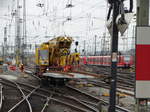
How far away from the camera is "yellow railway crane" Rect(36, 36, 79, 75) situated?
1905 cm

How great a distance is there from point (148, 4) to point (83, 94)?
40.5 ft

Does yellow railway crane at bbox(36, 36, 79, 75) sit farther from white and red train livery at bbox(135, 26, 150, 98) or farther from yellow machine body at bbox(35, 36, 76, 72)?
white and red train livery at bbox(135, 26, 150, 98)

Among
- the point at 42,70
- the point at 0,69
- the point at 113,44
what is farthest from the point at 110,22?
the point at 0,69

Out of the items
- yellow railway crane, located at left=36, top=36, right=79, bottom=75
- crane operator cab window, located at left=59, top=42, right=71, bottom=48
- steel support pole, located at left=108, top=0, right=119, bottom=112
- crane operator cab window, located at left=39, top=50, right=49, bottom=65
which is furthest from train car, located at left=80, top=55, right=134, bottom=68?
steel support pole, located at left=108, top=0, right=119, bottom=112

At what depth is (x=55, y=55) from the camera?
20.3m

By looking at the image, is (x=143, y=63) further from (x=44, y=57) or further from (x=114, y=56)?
(x=44, y=57)

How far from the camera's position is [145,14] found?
144 inches

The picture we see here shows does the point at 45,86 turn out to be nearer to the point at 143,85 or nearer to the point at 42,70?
the point at 42,70

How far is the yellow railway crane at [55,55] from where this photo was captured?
62.5 ft

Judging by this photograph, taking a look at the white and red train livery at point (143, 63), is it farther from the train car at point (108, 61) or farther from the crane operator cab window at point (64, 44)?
the train car at point (108, 61)

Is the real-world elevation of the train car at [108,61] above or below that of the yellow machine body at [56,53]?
below

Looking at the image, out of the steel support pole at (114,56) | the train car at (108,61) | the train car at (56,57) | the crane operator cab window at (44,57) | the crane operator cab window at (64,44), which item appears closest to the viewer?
the steel support pole at (114,56)

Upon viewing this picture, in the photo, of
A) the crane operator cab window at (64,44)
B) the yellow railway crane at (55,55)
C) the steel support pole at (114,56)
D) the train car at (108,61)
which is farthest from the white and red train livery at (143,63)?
the train car at (108,61)

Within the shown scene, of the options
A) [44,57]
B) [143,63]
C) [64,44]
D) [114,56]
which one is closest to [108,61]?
[44,57]
